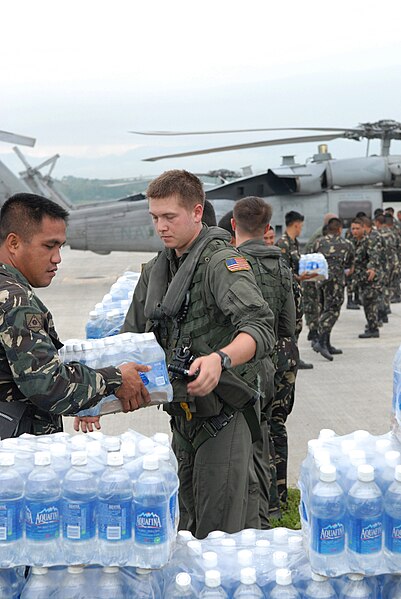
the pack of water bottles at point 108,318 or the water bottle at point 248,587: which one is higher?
the pack of water bottles at point 108,318

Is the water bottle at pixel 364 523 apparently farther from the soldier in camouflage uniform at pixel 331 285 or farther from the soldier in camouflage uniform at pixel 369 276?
the soldier in camouflage uniform at pixel 369 276

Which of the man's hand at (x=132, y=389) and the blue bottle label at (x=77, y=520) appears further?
the man's hand at (x=132, y=389)

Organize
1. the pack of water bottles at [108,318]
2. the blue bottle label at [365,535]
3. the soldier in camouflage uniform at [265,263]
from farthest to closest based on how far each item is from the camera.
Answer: the soldier in camouflage uniform at [265,263]
the pack of water bottles at [108,318]
the blue bottle label at [365,535]

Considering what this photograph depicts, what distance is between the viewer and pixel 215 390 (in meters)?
3.44

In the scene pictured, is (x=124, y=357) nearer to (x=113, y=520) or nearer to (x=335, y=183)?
(x=113, y=520)

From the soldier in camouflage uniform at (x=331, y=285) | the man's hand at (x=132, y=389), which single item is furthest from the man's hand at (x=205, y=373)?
the soldier in camouflage uniform at (x=331, y=285)

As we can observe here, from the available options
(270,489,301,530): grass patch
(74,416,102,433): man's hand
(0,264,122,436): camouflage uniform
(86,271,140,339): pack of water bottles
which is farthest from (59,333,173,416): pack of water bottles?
(270,489,301,530): grass patch

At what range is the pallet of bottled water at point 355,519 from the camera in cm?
233

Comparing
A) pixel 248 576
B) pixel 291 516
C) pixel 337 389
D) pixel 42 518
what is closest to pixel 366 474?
pixel 248 576

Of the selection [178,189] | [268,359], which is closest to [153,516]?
[178,189]

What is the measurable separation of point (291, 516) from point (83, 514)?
3.17m

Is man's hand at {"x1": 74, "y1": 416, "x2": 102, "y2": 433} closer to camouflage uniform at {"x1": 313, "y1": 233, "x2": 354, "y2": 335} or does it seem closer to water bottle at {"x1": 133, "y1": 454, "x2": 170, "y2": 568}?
water bottle at {"x1": 133, "y1": 454, "x2": 170, "y2": 568}

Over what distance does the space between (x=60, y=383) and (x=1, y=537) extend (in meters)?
0.61

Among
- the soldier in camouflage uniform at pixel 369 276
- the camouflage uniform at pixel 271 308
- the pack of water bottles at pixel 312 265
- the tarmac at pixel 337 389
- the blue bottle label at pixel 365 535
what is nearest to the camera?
the blue bottle label at pixel 365 535
